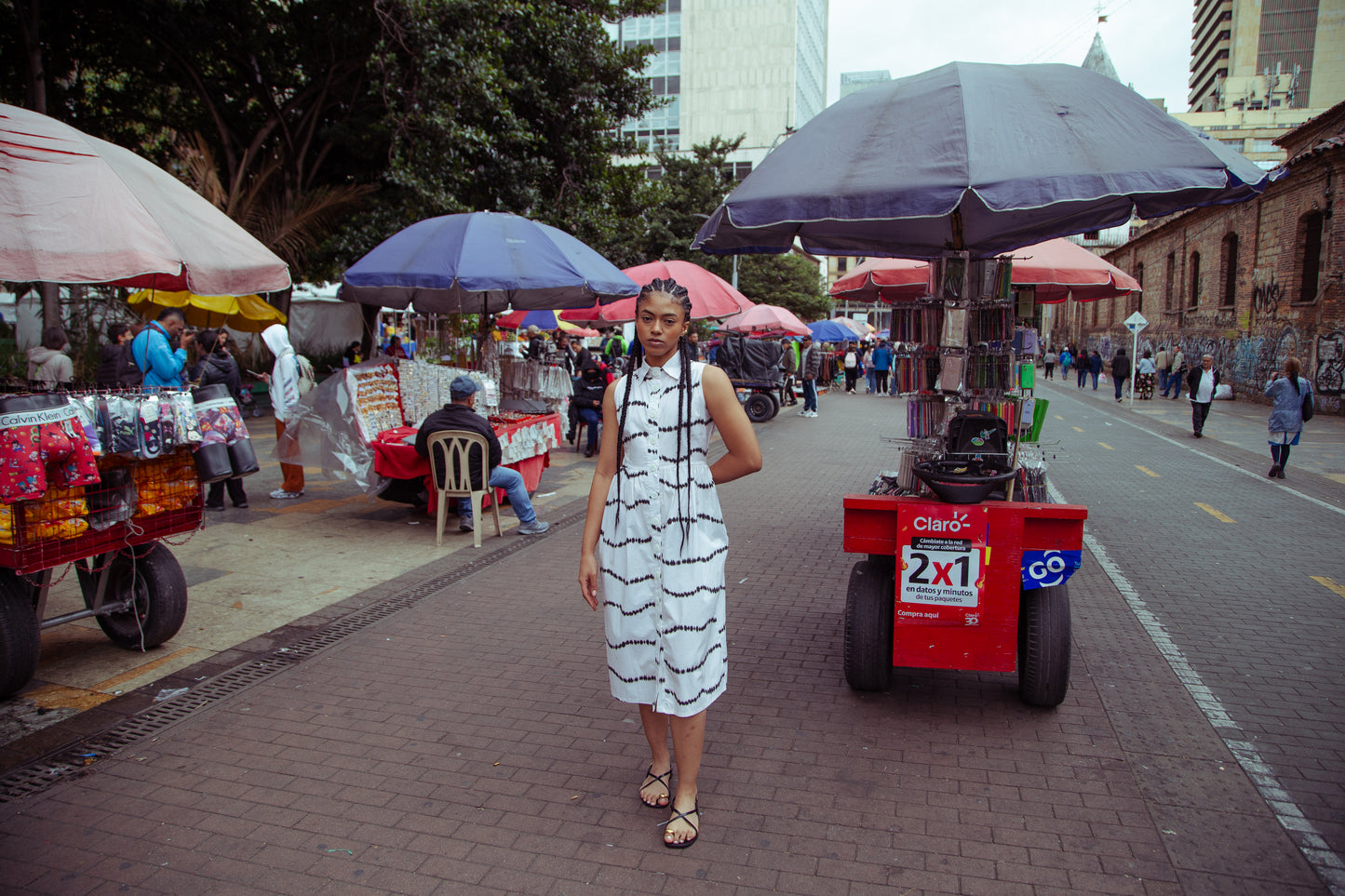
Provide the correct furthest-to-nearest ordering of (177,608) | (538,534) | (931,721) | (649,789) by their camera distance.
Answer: (538,534), (177,608), (931,721), (649,789)

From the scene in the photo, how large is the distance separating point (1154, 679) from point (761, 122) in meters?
68.3

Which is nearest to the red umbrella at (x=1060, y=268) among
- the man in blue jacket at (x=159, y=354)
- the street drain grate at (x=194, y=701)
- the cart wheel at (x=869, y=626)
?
the cart wheel at (x=869, y=626)

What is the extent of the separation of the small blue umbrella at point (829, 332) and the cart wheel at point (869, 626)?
26509 millimetres

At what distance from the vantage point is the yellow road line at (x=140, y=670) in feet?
14.7

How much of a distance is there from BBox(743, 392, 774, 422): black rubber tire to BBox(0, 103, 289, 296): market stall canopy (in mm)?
15043

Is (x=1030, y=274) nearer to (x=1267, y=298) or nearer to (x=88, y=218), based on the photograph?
(x=88, y=218)

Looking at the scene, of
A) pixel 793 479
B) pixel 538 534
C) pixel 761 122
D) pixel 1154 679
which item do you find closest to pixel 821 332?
pixel 793 479

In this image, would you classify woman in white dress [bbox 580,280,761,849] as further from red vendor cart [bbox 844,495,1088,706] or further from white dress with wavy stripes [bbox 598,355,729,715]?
red vendor cart [bbox 844,495,1088,706]

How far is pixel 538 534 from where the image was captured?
25.7 feet

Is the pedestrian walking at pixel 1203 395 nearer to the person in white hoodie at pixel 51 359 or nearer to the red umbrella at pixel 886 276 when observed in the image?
the red umbrella at pixel 886 276

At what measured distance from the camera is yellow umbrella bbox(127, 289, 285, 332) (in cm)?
1294

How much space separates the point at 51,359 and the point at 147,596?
16.2ft

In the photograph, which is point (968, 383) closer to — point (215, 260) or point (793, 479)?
point (215, 260)

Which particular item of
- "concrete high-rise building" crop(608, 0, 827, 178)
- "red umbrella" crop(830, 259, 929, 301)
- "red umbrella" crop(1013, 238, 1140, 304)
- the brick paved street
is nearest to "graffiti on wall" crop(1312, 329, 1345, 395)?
"red umbrella" crop(1013, 238, 1140, 304)
